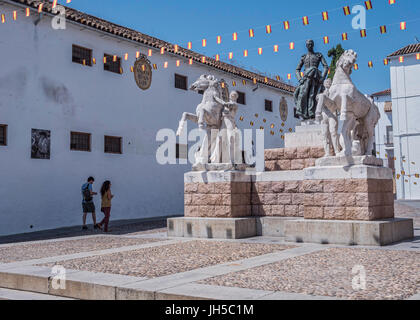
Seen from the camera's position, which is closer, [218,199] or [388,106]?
[218,199]

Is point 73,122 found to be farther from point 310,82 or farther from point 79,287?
Answer: point 79,287

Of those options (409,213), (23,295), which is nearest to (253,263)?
(23,295)

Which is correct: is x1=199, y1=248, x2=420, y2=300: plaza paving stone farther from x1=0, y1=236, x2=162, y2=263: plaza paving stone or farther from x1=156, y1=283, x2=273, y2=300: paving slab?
x1=0, y1=236, x2=162, y2=263: plaza paving stone

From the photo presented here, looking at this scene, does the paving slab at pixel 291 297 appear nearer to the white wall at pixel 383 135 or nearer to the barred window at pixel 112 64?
the barred window at pixel 112 64

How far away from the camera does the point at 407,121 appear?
3088 centimetres

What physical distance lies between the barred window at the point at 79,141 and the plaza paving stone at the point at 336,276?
36.2 ft

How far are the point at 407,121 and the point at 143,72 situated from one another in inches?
771

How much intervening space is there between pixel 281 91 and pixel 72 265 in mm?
23165

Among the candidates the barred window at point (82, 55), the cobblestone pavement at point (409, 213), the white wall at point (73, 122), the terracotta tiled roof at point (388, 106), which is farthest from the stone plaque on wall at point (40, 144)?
the terracotta tiled roof at point (388, 106)

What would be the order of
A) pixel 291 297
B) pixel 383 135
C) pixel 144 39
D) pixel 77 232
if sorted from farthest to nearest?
pixel 383 135, pixel 144 39, pixel 77 232, pixel 291 297

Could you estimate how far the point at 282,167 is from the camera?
11.1m

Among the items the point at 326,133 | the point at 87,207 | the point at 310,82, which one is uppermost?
the point at 310,82

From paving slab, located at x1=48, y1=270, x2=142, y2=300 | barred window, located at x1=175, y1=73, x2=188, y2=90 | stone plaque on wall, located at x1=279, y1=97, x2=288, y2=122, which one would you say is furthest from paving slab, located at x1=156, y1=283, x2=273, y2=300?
stone plaque on wall, located at x1=279, y1=97, x2=288, y2=122
